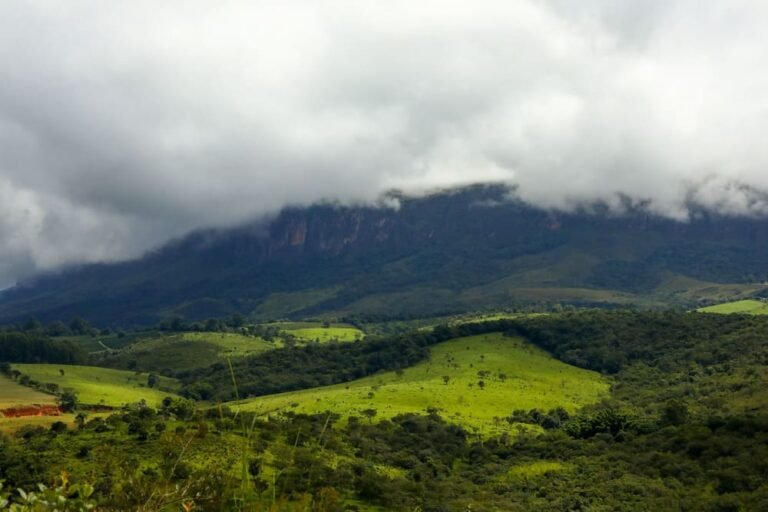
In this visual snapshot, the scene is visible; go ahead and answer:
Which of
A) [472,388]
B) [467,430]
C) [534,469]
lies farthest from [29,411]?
[534,469]

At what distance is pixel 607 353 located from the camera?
162m

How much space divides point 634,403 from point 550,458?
145ft

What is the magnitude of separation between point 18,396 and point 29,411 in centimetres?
3180

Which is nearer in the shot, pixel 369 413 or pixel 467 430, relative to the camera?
pixel 467 430

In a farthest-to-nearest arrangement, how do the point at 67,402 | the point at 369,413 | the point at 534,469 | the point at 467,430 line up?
1. the point at 67,402
2. the point at 369,413
3. the point at 467,430
4. the point at 534,469

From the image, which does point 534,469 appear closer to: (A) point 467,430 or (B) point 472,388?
(A) point 467,430

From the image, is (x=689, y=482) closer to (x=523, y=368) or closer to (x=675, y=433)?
(x=675, y=433)

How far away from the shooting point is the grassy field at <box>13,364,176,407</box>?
146m

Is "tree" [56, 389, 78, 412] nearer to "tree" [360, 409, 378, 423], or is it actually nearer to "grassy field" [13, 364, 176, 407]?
"grassy field" [13, 364, 176, 407]

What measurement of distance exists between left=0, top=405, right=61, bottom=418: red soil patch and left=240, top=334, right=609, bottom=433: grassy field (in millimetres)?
34299

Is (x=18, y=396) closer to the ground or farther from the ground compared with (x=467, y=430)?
farther from the ground

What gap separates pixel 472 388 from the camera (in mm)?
134000

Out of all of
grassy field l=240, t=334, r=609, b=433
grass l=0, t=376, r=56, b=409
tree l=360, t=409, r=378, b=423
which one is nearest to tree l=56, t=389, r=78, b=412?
grass l=0, t=376, r=56, b=409

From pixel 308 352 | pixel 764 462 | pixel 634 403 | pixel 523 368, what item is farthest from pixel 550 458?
pixel 308 352
